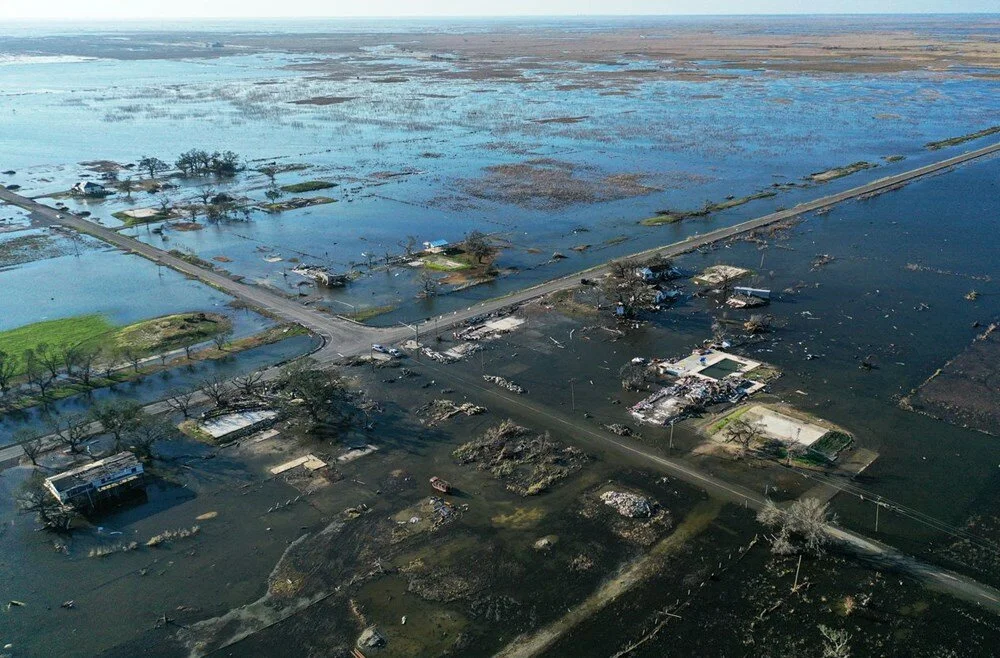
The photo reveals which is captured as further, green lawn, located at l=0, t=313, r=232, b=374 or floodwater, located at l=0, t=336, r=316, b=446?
green lawn, located at l=0, t=313, r=232, b=374

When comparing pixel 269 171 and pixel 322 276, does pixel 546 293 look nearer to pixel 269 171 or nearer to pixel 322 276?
pixel 322 276

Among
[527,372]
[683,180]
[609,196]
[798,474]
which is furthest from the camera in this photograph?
[683,180]

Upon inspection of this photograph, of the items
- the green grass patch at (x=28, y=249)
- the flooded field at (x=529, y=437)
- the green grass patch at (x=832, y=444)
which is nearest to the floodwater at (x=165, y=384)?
the flooded field at (x=529, y=437)

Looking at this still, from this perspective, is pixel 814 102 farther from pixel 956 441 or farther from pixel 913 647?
pixel 913 647

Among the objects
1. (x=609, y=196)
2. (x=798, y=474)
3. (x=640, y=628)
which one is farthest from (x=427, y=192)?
(x=640, y=628)

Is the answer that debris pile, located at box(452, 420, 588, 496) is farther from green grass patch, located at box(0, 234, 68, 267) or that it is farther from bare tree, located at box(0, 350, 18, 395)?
green grass patch, located at box(0, 234, 68, 267)

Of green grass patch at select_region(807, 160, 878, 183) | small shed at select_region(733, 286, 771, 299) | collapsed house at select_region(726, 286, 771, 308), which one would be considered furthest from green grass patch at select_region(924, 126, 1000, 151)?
collapsed house at select_region(726, 286, 771, 308)
